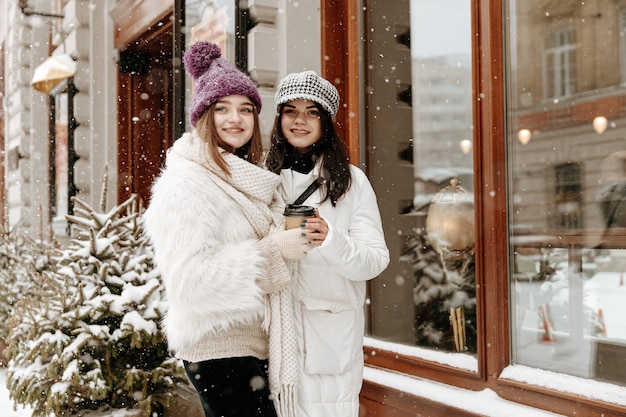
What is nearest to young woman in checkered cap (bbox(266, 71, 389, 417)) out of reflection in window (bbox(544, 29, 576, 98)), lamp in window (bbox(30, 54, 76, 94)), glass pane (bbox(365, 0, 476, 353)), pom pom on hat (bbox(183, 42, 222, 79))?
pom pom on hat (bbox(183, 42, 222, 79))

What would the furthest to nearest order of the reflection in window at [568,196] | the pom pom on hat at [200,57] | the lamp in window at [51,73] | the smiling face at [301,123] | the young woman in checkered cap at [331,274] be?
the lamp in window at [51,73], the reflection in window at [568,196], the smiling face at [301,123], the pom pom on hat at [200,57], the young woman in checkered cap at [331,274]

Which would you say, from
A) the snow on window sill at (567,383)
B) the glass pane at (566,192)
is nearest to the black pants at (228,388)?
the snow on window sill at (567,383)

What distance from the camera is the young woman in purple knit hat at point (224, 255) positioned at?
223cm

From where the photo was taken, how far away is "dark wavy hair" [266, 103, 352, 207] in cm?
260

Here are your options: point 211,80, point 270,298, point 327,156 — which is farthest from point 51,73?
point 270,298

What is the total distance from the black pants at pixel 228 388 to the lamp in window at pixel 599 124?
114 inches

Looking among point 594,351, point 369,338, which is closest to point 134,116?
point 369,338

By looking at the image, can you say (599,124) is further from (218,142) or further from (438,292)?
(218,142)

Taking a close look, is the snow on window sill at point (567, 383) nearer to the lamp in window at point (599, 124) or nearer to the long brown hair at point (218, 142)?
the long brown hair at point (218, 142)

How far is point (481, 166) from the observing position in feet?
10.8

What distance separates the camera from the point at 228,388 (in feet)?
7.65

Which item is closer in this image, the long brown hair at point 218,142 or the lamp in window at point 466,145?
the long brown hair at point 218,142

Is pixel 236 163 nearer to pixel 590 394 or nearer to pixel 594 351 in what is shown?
pixel 590 394

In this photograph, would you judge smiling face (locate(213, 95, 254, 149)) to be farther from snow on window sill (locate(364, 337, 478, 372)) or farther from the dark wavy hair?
snow on window sill (locate(364, 337, 478, 372))
